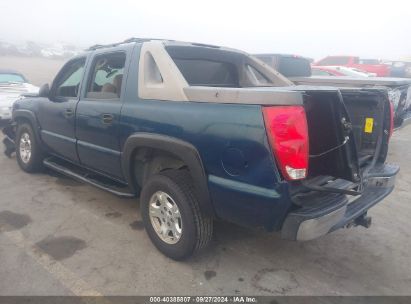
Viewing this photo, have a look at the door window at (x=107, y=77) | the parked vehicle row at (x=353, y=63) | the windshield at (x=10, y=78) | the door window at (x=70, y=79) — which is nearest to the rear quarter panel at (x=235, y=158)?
the door window at (x=107, y=77)

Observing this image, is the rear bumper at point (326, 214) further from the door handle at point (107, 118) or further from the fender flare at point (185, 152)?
the door handle at point (107, 118)

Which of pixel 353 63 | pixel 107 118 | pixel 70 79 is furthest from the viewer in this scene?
pixel 353 63

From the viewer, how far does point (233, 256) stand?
3.21m

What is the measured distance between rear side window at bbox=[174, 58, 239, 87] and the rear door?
0.64 m

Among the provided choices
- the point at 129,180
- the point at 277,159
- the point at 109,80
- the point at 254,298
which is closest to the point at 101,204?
the point at 129,180

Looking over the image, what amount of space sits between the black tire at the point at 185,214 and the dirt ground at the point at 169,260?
6.8 inches

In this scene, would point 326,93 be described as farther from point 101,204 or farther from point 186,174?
point 101,204

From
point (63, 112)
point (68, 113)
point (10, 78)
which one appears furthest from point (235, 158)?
point (10, 78)

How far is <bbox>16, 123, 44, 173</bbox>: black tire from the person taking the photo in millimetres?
4977

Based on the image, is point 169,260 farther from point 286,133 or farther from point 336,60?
point 336,60

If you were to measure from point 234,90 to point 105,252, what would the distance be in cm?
189

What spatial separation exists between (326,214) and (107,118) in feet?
7.19

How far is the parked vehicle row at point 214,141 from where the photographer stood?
2.32 metres

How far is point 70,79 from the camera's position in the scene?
444 cm
